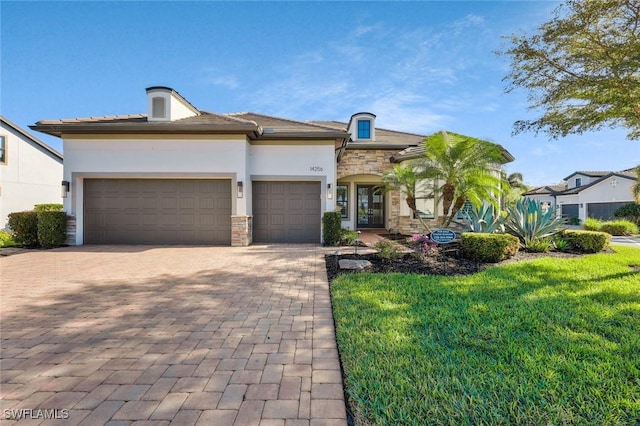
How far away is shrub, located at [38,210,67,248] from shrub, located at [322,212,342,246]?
9.59 meters

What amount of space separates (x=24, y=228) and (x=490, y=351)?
14461 millimetres

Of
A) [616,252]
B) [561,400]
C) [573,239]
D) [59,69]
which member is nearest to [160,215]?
[59,69]

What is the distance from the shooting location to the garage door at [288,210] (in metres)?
11.8

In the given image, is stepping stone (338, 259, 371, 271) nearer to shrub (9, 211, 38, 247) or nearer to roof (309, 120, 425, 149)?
roof (309, 120, 425, 149)

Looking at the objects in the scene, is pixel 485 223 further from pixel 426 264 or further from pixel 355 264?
pixel 355 264

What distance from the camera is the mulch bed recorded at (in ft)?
22.2

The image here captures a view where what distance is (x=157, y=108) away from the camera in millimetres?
11266

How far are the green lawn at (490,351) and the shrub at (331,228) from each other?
5447 mm

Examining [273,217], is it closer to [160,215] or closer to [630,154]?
[160,215]

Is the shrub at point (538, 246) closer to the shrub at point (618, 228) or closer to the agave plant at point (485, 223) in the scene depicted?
the agave plant at point (485, 223)

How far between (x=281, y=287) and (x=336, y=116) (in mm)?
16198

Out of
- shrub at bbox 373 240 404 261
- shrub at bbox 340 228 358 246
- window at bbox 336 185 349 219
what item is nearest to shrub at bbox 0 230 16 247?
shrub at bbox 340 228 358 246

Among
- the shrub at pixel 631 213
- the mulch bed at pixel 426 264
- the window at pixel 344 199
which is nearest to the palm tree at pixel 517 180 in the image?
the shrub at pixel 631 213

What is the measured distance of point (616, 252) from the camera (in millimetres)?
9195
